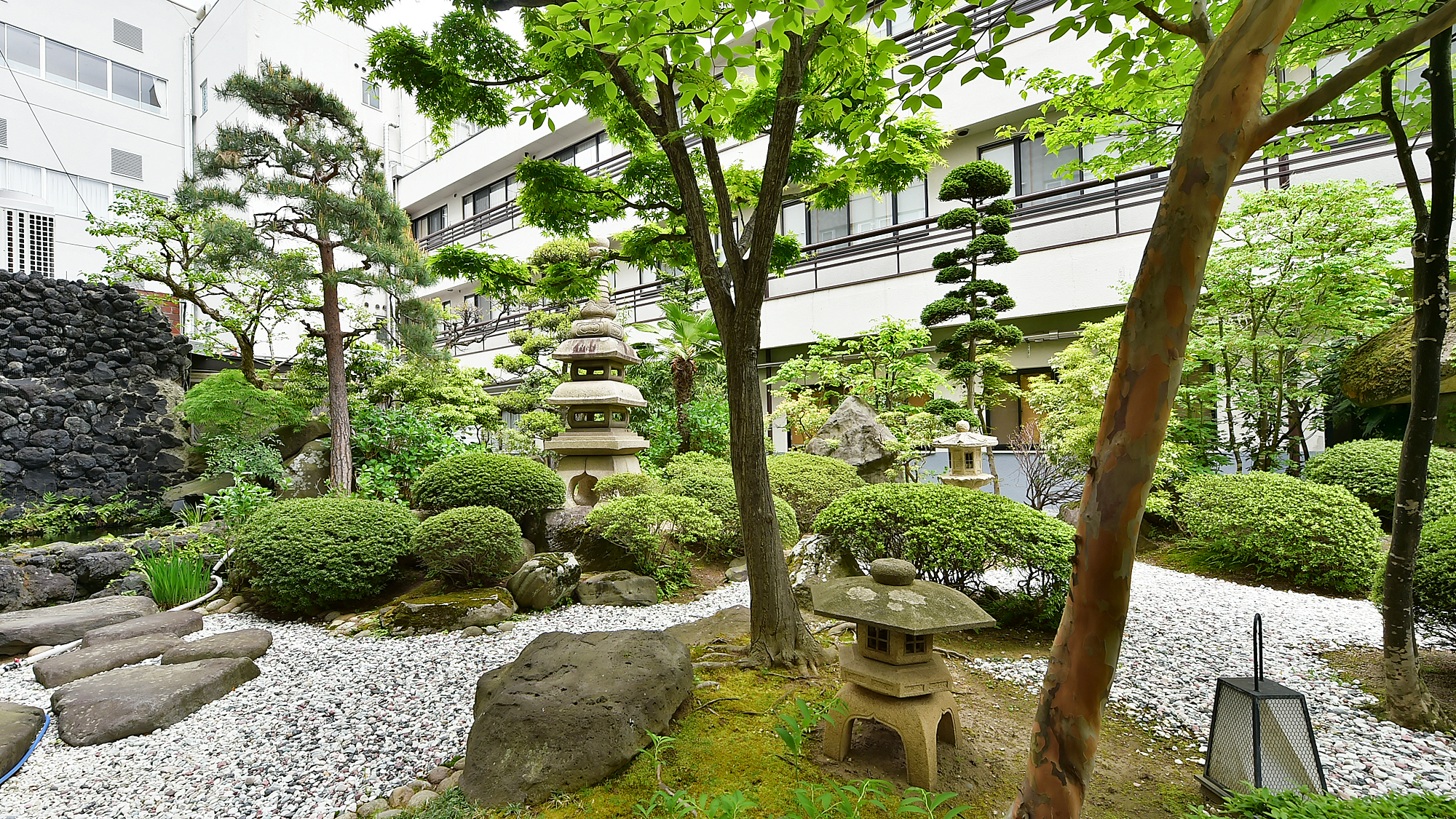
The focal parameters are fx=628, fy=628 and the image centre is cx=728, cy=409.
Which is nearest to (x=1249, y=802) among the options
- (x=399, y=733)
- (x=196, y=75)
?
(x=399, y=733)

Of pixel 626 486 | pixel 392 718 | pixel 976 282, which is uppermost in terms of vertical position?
pixel 976 282

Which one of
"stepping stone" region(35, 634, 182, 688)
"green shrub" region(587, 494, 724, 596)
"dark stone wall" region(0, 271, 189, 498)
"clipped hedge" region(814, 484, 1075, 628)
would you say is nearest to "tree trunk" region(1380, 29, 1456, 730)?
"clipped hedge" region(814, 484, 1075, 628)

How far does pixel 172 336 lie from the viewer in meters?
11.5

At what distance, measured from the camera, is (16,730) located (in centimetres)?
351

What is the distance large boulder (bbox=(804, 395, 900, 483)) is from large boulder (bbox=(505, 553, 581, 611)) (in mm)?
4785

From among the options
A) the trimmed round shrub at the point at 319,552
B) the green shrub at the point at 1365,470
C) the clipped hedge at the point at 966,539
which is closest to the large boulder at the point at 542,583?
the trimmed round shrub at the point at 319,552

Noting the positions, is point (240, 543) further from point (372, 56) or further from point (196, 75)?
point (196, 75)

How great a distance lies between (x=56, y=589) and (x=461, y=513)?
4.35 metres

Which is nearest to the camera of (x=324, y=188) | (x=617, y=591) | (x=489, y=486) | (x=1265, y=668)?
(x=1265, y=668)

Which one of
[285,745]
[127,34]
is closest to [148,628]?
[285,745]

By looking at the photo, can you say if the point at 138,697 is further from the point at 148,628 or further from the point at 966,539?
the point at 966,539

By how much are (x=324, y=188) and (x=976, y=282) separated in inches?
394

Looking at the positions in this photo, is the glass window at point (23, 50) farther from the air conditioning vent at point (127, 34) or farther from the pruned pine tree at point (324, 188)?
the pruned pine tree at point (324, 188)

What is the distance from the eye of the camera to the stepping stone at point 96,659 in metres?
4.49
